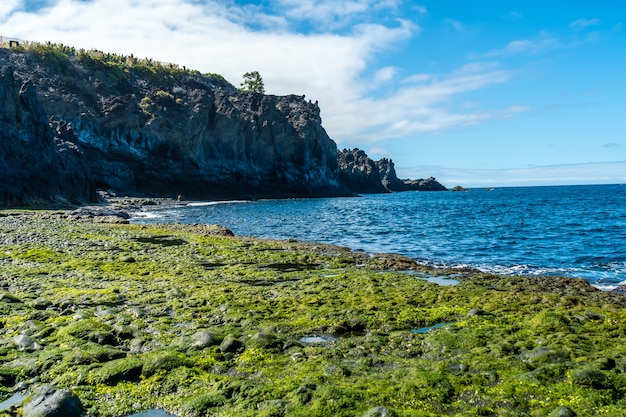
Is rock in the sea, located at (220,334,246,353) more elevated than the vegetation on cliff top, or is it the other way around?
the vegetation on cliff top

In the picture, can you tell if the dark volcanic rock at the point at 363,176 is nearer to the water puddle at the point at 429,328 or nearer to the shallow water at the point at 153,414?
the water puddle at the point at 429,328

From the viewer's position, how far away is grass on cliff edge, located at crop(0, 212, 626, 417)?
7.85m

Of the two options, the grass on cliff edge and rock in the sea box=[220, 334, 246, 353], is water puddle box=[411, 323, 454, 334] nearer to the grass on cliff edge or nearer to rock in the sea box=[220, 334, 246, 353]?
the grass on cliff edge

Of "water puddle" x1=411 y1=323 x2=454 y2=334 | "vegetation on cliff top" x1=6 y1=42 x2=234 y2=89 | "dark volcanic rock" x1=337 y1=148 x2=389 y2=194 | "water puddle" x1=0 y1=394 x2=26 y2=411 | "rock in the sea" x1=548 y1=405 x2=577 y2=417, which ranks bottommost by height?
"water puddle" x1=411 y1=323 x2=454 y2=334

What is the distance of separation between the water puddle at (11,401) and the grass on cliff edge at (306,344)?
257 millimetres

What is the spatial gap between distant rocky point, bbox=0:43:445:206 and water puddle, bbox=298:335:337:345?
182ft

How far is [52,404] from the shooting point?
23.2 feet

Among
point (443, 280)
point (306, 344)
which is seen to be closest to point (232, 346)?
point (306, 344)

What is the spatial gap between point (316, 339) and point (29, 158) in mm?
60162

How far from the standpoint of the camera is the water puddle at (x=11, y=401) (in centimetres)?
761

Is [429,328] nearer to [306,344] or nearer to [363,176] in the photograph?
[306,344]

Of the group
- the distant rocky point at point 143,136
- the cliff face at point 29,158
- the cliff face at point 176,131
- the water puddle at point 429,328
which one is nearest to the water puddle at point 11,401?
the water puddle at point 429,328

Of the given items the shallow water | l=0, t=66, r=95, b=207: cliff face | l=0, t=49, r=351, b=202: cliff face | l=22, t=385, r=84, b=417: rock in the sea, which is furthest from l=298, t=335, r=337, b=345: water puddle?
l=0, t=49, r=351, b=202: cliff face

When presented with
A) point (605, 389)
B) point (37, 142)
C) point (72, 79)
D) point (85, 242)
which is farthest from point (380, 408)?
point (72, 79)
